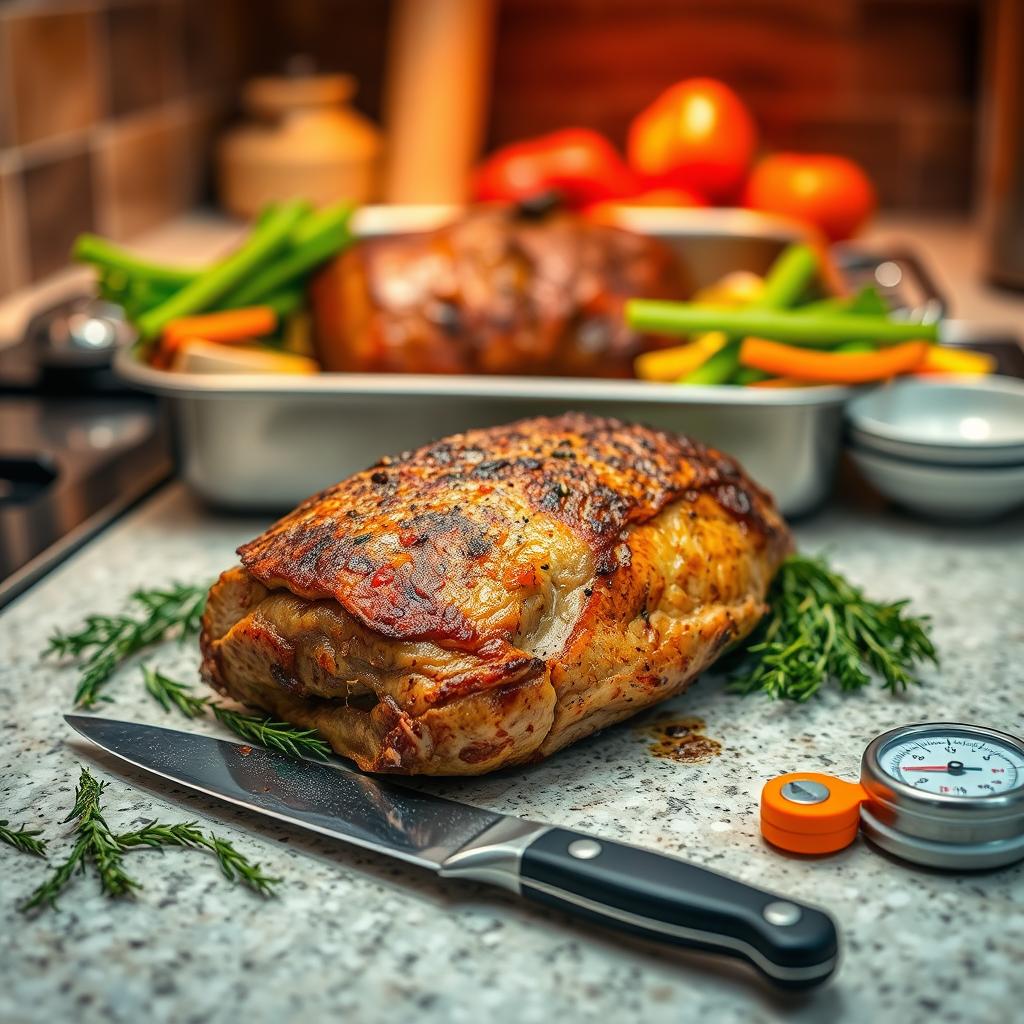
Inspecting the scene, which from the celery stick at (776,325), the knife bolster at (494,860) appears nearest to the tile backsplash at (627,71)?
the celery stick at (776,325)

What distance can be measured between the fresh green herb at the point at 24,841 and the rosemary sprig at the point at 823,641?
20.7 inches

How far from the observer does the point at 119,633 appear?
1.16 meters

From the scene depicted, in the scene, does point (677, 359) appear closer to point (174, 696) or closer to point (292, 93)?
point (174, 696)

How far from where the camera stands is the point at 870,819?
2.93 ft

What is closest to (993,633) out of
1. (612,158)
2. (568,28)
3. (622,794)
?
(622,794)

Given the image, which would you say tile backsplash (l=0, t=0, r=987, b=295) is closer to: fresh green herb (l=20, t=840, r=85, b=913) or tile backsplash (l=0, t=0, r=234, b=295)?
tile backsplash (l=0, t=0, r=234, b=295)

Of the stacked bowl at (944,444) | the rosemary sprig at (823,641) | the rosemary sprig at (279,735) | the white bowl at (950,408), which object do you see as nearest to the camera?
the rosemary sprig at (279,735)

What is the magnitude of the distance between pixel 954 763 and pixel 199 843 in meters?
0.49

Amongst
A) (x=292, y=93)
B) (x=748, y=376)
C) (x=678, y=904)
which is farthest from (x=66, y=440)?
(x=292, y=93)

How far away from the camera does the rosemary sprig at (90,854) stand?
84 centimetres

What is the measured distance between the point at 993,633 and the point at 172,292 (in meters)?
1.01

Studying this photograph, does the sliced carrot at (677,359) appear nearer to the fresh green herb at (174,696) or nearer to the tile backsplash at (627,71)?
the fresh green herb at (174,696)

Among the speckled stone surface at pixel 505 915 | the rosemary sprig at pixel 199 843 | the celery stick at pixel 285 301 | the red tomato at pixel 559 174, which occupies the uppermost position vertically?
the red tomato at pixel 559 174

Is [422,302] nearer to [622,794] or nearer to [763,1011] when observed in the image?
[622,794]
